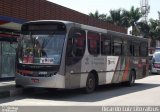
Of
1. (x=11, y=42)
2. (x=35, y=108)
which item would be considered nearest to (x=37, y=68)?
(x=35, y=108)

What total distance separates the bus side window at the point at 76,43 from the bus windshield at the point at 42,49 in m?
0.35

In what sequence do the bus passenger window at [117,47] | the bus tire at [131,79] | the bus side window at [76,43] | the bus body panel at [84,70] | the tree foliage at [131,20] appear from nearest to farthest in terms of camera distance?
the bus body panel at [84,70], the bus side window at [76,43], the bus passenger window at [117,47], the bus tire at [131,79], the tree foliage at [131,20]

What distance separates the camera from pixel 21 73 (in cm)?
1427

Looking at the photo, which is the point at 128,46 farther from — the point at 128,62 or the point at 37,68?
the point at 37,68

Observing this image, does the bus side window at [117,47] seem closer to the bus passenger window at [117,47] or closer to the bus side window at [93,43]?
the bus passenger window at [117,47]

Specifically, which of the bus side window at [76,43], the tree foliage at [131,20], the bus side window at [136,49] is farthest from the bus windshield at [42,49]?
the tree foliage at [131,20]

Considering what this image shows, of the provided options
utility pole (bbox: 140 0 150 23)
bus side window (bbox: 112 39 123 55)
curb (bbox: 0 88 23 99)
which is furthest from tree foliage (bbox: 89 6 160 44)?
curb (bbox: 0 88 23 99)

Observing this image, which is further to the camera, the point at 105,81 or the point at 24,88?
the point at 105,81

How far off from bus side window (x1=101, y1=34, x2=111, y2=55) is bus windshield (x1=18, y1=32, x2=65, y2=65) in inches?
134

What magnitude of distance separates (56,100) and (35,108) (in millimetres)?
2432

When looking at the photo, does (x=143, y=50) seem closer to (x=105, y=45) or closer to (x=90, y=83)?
(x=105, y=45)

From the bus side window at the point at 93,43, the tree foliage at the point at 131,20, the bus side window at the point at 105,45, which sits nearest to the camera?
the bus side window at the point at 93,43

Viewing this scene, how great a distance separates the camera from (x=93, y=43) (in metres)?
16.1

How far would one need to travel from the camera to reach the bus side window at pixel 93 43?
621 inches
